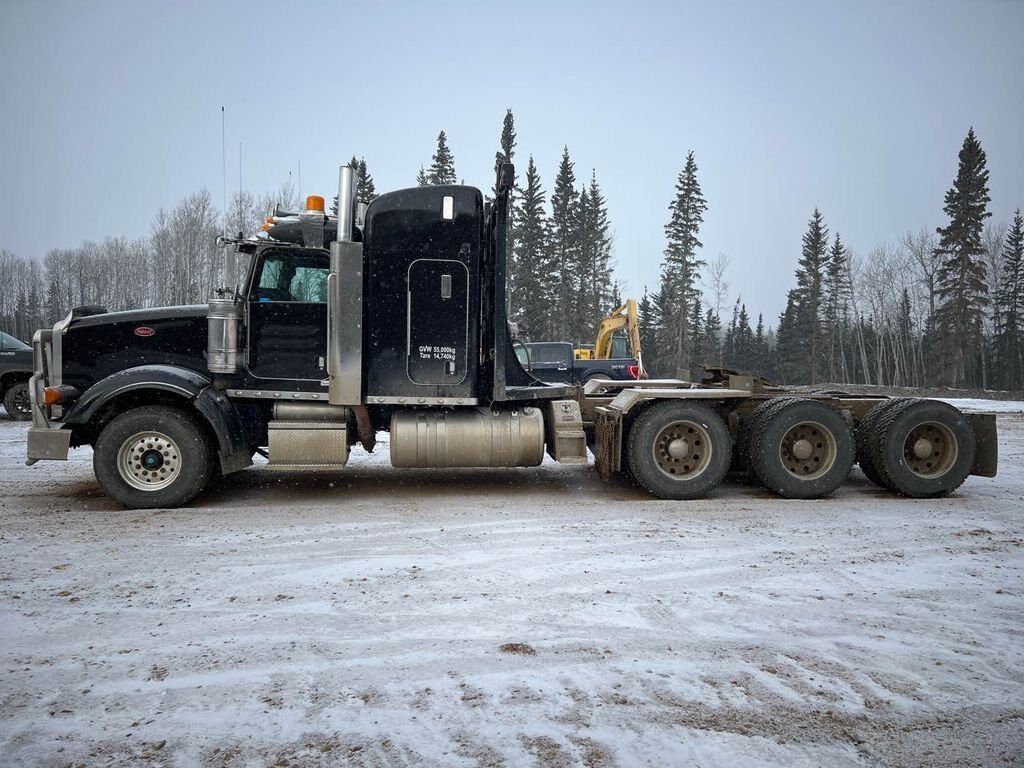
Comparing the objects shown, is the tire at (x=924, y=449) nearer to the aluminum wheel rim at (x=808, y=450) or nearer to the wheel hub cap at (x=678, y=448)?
the aluminum wheel rim at (x=808, y=450)

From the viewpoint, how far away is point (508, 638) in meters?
3.32

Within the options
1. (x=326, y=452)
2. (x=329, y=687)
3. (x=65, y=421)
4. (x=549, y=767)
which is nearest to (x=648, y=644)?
(x=549, y=767)

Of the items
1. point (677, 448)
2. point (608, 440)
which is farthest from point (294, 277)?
point (677, 448)

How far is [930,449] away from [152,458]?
27.5 feet

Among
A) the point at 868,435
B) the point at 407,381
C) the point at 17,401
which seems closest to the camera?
the point at 407,381

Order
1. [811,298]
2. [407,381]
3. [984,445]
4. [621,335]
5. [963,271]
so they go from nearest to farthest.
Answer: [407,381] → [984,445] → [621,335] → [963,271] → [811,298]

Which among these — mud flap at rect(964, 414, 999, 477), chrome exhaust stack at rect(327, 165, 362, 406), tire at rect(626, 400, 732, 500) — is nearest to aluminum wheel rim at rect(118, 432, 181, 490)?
chrome exhaust stack at rect(327, 165, 362, 406)

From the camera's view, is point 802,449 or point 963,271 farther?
point 963,271

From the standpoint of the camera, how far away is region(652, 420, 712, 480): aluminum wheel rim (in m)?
6.86

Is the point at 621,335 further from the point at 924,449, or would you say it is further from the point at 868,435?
the point at 924,449

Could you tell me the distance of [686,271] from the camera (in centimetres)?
4600

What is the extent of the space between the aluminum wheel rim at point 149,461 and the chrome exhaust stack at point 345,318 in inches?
65.4

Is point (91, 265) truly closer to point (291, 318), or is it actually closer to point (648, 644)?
point (291, 318)

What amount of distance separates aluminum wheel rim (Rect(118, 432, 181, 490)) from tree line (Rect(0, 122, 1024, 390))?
101ft
